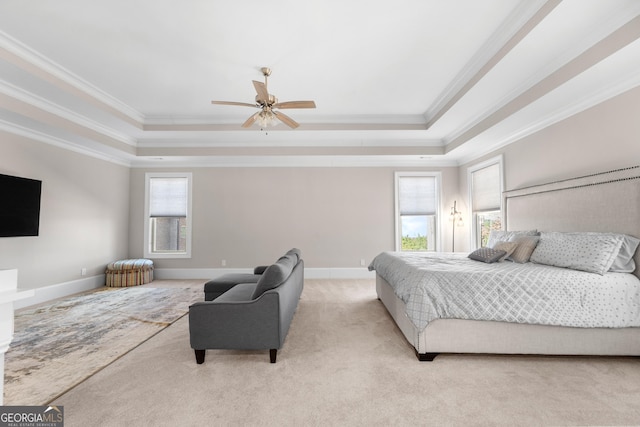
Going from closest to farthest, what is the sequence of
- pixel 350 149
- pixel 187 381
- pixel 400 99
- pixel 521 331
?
pixel 187 381 → pixel 521 331 → pixel 400 99 → pixel 350 149

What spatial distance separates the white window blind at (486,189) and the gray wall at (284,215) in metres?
0.68

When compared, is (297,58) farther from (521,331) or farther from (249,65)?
(521,331)

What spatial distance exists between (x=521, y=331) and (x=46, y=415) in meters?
3.41

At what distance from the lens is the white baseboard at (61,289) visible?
13.9 feet

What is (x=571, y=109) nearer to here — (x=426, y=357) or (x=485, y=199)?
(x=485, y=199)

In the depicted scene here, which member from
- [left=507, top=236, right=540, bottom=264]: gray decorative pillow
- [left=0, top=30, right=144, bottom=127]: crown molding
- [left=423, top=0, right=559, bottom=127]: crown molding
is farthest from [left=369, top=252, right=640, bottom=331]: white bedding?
[left=0, top=30, right=144, bottom=127]: crown molding

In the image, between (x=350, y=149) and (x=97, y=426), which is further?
(x=350, y=149)

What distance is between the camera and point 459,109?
4.31 m

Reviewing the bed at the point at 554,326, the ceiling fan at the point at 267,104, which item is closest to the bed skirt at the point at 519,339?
the bed at the point at 554,326

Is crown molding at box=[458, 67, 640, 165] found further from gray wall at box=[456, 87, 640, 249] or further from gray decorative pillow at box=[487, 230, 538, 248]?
gray decorative pillow at box=[487, 230, 538, 248]

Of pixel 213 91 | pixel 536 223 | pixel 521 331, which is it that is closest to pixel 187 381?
pixel 521 331

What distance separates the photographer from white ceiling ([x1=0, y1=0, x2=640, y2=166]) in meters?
2.63

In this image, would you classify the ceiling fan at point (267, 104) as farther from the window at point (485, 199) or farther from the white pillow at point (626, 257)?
the window at point (485, 199)

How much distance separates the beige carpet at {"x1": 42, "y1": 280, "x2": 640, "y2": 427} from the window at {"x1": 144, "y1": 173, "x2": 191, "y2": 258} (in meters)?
3.81
